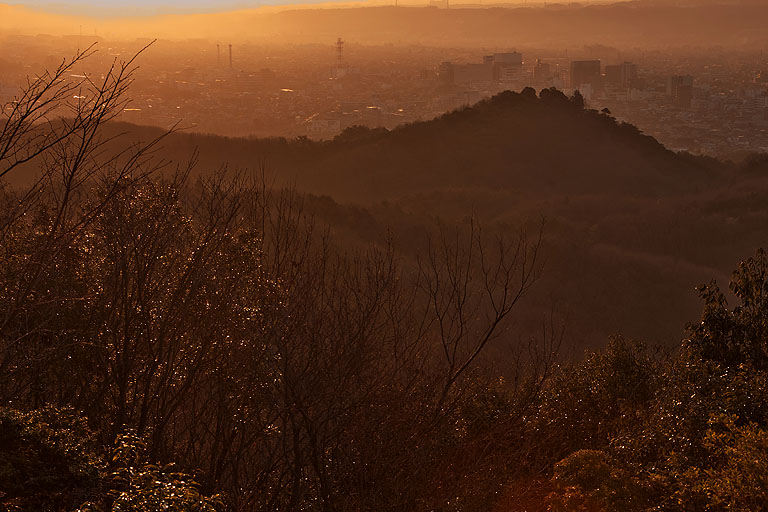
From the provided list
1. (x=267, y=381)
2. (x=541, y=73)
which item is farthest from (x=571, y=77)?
(x=267, y=381)

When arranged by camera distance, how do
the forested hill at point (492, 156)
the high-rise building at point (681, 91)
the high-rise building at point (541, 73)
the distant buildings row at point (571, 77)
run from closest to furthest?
the forested hill at point (492, 156) < the high-rise building at point (681, 91) < the distant buildings row at point (571, 77) < the high-rise building at point (541, 73)

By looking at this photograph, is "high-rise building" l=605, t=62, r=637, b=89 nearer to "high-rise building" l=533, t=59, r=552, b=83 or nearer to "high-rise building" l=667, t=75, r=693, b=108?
"high-rise building" l=667, t=75, r=693, b=108

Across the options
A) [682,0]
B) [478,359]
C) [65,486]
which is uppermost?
[682,0]

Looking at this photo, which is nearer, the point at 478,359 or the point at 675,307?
the point at 478,359

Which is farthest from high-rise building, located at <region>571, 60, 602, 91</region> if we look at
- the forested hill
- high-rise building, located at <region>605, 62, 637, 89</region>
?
the forested hill

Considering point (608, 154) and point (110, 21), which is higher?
Result: point (110, 21)

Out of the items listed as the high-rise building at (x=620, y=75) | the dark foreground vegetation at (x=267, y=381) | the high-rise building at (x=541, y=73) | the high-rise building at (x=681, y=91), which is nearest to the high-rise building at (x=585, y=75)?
the high-rise building at (x=620, y=75)

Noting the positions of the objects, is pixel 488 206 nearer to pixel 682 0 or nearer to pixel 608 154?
pixel 608 154

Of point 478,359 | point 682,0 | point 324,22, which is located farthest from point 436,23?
point 478,359

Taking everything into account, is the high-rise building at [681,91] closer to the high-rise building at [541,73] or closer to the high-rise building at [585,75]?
the high-rise building at [585,75]
